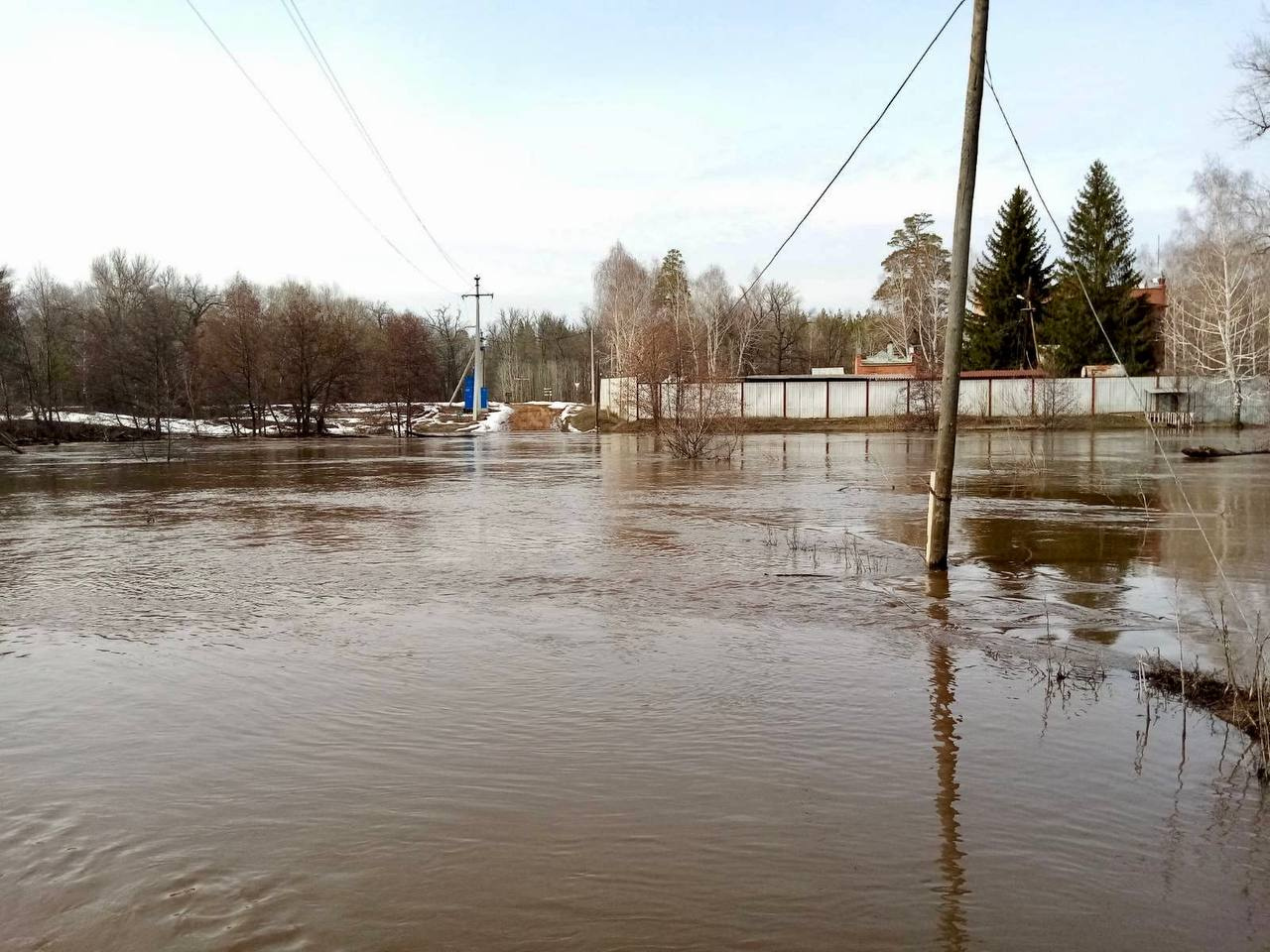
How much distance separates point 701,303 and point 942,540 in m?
73.5

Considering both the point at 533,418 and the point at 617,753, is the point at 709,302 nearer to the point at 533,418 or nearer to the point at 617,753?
the point at 533,418

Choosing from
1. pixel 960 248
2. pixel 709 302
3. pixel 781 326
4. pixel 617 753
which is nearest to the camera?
pixel 617 753

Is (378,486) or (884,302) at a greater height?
(884,302)

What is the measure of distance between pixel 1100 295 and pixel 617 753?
63.5m

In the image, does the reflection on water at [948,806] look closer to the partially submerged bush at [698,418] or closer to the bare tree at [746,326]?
the partially submerged bush at [698,418]

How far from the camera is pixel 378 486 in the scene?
24672 millimetres

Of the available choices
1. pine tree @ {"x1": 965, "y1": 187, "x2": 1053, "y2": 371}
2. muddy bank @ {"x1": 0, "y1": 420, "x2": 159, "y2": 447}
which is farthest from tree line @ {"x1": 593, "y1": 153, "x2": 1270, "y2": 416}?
muddy bank @ {"x1": 0, "y1": 420, "x2": 159, "y2": 447}

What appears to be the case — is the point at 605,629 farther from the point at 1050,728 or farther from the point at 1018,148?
the point at 1018,148

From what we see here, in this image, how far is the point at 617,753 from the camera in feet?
18.5

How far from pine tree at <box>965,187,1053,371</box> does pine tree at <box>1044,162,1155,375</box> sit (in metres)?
1.82

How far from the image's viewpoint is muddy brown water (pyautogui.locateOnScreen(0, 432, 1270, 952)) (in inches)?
152

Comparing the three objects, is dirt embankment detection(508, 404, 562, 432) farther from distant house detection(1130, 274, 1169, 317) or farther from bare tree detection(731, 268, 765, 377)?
distant house detection(1130, 274, 1169, 317)

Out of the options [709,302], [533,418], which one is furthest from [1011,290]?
[533,418]

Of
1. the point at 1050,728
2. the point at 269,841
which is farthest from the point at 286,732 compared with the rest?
the point at 1050,728
